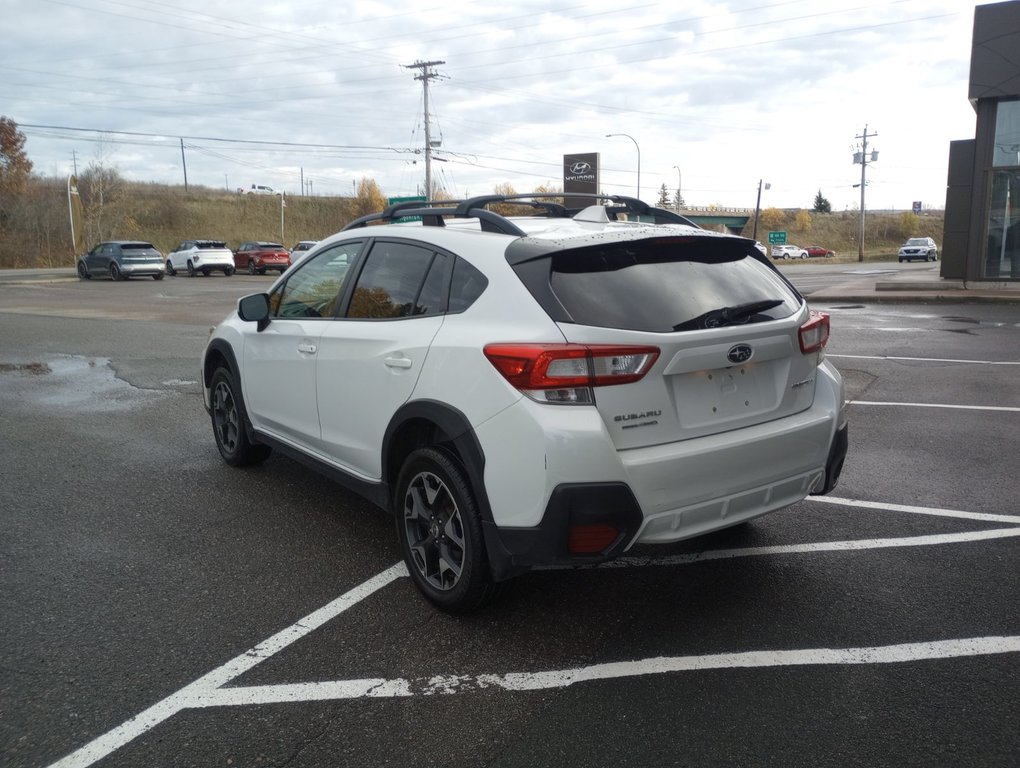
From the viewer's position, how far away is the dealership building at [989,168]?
66.9 ft

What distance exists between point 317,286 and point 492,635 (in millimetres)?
2380

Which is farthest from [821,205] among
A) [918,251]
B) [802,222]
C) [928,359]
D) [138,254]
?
[928,359]

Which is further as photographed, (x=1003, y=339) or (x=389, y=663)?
(x=1003, y=339)

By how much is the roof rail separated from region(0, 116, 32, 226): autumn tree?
7502 centimetres

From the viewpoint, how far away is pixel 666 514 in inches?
125

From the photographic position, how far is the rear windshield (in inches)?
127

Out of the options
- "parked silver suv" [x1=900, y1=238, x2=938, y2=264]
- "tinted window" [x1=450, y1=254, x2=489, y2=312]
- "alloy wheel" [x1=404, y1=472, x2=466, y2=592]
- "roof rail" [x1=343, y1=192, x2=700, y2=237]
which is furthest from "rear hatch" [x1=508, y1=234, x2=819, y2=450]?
"parked silver suv" [x1=900, y1=238, x2=938, y2=264]

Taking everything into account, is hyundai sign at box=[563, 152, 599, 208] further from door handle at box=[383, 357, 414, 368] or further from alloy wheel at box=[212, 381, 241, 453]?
door handle at box=[383, 357, 414, 368]

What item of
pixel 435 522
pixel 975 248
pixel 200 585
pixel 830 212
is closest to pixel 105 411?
pixel 200 585

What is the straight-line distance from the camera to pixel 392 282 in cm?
409

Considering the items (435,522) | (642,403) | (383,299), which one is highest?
(383,299)

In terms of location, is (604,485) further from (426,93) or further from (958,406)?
(426,93)

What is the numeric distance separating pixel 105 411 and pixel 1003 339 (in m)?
12.6

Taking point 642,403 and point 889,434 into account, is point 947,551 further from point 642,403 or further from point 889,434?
point 889,434
